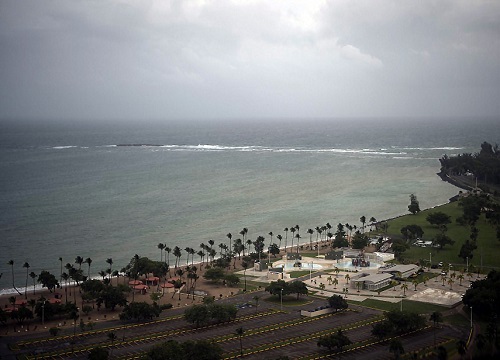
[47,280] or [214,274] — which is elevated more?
[47,280]

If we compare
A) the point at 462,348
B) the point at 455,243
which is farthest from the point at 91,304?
the point at 455,243

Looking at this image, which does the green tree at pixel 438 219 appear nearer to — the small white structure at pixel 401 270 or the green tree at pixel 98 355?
the small white structure at pixel 401 270

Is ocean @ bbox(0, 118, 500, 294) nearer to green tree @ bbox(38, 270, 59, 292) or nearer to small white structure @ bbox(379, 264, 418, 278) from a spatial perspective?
green tree @ bbox(38, 270, 59, 292)

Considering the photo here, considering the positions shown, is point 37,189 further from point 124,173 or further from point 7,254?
point 7,254

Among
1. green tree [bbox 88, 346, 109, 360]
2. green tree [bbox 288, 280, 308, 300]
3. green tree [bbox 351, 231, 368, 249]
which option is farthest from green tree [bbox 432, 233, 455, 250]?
green tree [bbox 88, 346, 109, 360]

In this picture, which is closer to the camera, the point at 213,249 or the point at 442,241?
the point at 213,249

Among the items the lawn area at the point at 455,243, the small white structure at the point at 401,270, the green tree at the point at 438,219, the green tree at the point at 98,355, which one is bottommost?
the green tree at the point at 98,355

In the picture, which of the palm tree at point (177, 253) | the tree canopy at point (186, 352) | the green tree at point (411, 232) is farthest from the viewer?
the green tree at point (411, 232)

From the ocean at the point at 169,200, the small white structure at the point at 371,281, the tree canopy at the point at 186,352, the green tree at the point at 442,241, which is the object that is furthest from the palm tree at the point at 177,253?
the green tree at the point at 442,241

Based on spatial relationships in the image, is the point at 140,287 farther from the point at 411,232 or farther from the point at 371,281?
the point at 411,232

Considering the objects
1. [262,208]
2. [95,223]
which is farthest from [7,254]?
[262,208]
